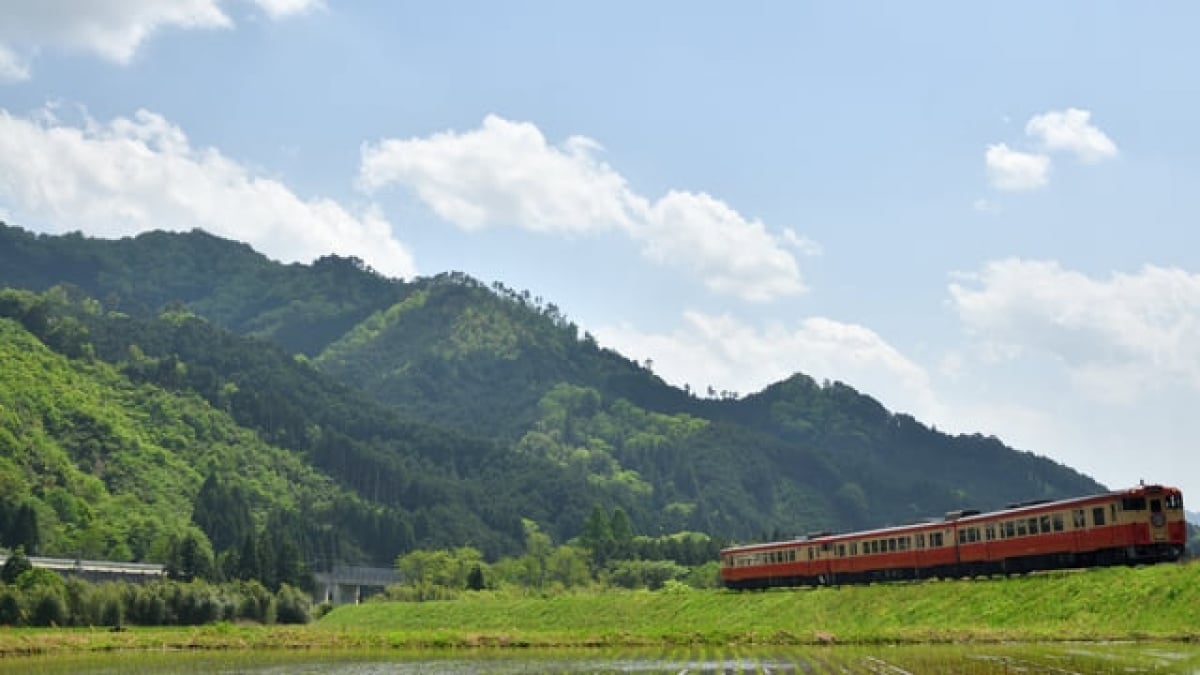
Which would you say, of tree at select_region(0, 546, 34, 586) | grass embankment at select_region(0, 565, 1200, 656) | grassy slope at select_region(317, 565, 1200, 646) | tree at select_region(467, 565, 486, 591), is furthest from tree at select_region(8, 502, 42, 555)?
grassy slope at select_region(317, 565, 1200, 646)

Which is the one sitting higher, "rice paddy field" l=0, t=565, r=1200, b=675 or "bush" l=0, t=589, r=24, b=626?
"bush" l=0, t=589, r=24, b=626

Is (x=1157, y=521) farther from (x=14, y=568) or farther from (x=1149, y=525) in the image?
(x=14, y=568)

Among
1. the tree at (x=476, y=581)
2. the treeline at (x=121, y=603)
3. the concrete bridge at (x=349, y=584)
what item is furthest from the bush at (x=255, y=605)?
the concrete bridge at (x=349, y=584)

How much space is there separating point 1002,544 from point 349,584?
145m

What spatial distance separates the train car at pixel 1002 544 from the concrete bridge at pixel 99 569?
8998 cm

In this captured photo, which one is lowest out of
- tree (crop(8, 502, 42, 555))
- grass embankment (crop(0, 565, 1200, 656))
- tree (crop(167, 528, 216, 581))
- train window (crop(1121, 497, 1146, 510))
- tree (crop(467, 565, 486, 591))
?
grass embankment (crop(0, 565, 1200, 656))

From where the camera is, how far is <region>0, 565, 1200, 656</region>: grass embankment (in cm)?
5225

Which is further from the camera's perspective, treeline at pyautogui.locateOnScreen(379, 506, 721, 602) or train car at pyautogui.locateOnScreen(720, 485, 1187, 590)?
treeline at pyautogui.locateOnScreen(379, 506, 721, 602)

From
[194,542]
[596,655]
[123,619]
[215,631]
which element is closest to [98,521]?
[194,542]

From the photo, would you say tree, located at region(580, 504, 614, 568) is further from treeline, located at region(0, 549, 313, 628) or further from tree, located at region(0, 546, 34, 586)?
tree, located at region(0, 546, 34, 586)

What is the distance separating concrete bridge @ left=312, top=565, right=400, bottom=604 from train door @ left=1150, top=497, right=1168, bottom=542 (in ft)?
476

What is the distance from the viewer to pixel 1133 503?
57125mm

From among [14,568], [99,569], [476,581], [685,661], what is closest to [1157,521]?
[685,661]

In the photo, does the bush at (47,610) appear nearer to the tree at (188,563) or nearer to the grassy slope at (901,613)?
the grassy slope at (901,613)
